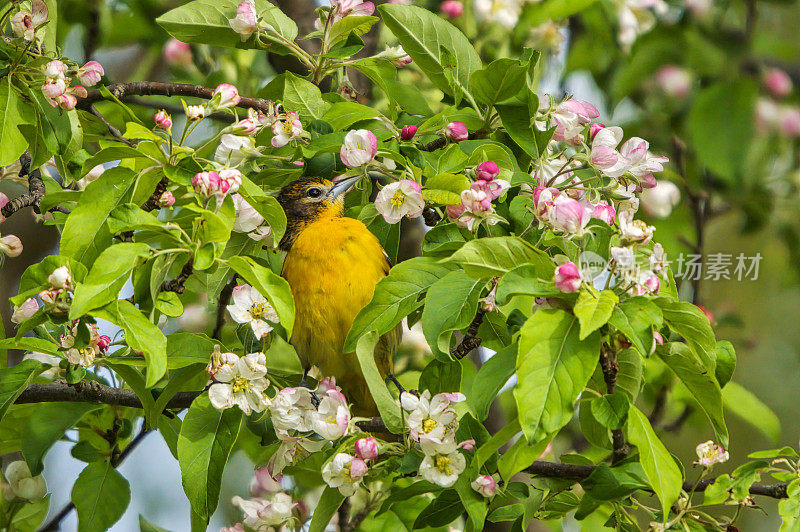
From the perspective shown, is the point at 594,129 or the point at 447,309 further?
the point at 594,129

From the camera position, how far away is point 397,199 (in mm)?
2115

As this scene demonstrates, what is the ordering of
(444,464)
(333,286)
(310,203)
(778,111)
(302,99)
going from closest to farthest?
(444,464) < (302,99) < (333,286) < (310,203) < (778,111)

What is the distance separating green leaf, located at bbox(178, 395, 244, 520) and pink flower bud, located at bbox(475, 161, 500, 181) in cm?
83

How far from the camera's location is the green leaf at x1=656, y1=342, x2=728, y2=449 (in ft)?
6.18

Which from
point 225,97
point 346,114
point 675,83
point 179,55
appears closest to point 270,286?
point 225,97

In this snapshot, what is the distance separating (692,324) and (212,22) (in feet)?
5.22

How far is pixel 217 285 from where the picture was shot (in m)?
2.38

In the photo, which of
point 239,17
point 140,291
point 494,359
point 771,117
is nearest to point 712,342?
point 494,359

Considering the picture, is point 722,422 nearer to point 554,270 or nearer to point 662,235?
point 554,270

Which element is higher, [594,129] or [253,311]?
[594,129]

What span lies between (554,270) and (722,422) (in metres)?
0.51

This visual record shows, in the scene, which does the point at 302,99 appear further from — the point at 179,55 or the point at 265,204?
the point at 179,55

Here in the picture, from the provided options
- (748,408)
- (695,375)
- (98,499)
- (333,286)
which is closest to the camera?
(695,375)

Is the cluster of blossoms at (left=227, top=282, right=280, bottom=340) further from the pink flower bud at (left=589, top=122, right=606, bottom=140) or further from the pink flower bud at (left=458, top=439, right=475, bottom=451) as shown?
the pink flower bud at (left=589, top=122, right=606, bottom=140)
